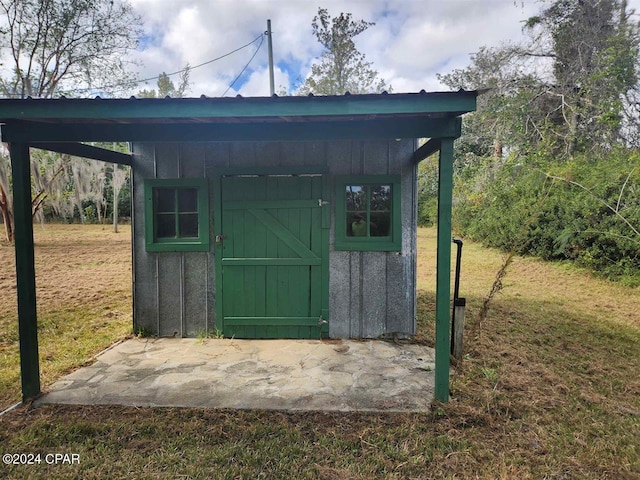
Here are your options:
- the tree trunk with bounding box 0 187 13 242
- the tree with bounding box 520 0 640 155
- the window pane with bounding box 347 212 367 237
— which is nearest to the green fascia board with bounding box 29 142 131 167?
the window pane with bounding box 347 212 367 237

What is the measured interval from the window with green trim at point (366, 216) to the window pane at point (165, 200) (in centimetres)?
171

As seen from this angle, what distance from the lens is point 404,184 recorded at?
12.0ft

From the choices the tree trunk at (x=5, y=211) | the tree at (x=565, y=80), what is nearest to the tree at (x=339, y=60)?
the tree at (x=565, y=80)

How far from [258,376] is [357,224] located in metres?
1.73

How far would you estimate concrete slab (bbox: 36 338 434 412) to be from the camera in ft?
8.16

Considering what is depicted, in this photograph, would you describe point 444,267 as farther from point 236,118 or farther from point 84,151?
point 84,151

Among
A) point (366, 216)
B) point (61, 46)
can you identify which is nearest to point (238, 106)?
point (366, 216)

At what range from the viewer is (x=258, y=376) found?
2.87m

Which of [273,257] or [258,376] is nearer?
[258,376]

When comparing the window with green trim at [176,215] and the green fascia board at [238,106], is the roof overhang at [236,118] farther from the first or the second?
the window with green trim at [176,215]

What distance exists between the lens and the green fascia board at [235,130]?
96.0 inches

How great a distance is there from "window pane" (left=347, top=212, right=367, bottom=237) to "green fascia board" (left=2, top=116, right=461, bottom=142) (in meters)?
1.31

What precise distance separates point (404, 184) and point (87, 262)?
26.9ft

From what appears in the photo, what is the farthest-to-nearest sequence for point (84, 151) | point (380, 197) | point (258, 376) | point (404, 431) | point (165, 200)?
point (165, 200), point (380, 197), point (84, 151), point (258, 376), point (404, 431)
